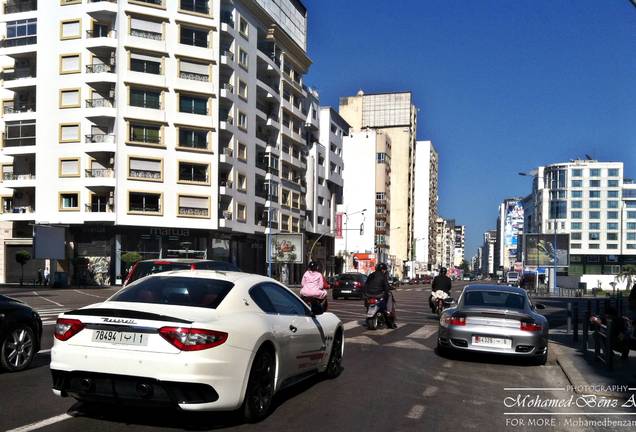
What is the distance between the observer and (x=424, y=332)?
1527 cm

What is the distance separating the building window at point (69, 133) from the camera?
155 feet

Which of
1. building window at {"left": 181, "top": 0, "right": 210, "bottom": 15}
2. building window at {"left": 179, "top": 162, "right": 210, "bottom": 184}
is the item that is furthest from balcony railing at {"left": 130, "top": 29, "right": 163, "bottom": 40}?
building window at {"left": 179, "top": 162, "right": 210, "bottom": 184}

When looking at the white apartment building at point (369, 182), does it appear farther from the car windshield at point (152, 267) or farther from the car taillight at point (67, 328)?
the car taillight at point (67, 328)

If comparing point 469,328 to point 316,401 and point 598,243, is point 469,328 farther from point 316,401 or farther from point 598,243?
point 598,243

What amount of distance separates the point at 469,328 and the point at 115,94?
4260 cm

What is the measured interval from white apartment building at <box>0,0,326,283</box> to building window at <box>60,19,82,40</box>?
0.08 meters

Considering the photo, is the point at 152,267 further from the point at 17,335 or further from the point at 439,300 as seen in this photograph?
the point at 439,300

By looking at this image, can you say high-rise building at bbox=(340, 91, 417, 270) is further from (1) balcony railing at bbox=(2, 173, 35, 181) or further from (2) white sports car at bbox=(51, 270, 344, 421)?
(2) white sports car at bbox=(51, 270, 344, 421)

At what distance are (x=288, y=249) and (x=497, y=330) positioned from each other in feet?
137

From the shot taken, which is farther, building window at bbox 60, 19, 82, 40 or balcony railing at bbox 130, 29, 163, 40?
building window at bbox 60, 19, 82, 40

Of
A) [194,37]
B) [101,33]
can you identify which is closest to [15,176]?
[101,33]

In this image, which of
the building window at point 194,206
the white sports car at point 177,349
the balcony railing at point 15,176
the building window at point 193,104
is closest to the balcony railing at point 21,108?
the balcony railing at point 15,176

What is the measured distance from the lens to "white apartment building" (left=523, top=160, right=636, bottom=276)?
128 meters

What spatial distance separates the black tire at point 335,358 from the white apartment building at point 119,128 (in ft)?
133
